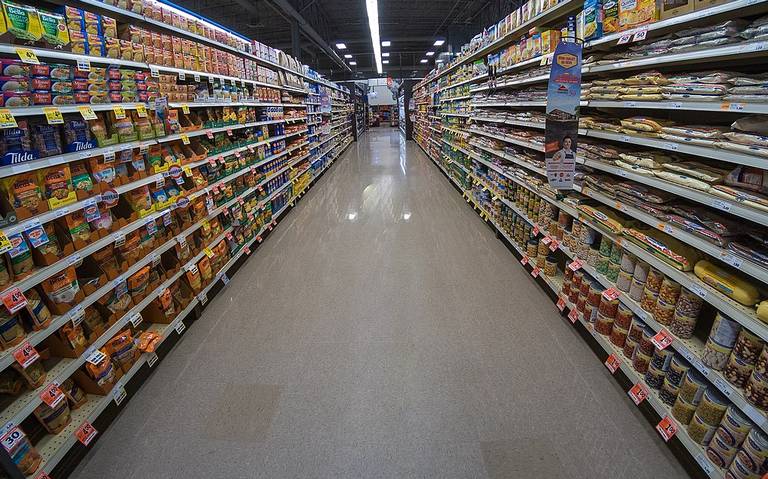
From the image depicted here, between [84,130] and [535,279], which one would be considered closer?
[84,130]

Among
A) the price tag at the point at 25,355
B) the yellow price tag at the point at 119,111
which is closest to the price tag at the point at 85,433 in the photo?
the price tag at the point at 25,355

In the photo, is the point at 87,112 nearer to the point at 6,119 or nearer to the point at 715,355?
the point at 6,119

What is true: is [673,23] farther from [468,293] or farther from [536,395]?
[468,293]

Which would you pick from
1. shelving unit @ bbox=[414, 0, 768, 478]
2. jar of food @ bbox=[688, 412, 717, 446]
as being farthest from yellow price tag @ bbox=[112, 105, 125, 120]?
jar of food @ bbox=[688, 412, 717, 446]

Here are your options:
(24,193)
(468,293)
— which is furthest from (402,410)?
(24,193)

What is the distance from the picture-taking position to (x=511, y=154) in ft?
14.4

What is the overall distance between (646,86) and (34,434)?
365 cm

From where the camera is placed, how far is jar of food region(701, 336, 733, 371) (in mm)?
1594

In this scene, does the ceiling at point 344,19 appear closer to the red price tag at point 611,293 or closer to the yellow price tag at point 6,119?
the yellow price tag at point 6,119

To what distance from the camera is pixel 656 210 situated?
203 cm

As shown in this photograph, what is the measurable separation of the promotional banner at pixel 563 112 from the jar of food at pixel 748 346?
1179 mm

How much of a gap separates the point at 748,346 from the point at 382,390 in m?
1.76

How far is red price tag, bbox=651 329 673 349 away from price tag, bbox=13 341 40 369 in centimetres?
297

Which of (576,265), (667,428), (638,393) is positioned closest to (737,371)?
(667,428)
